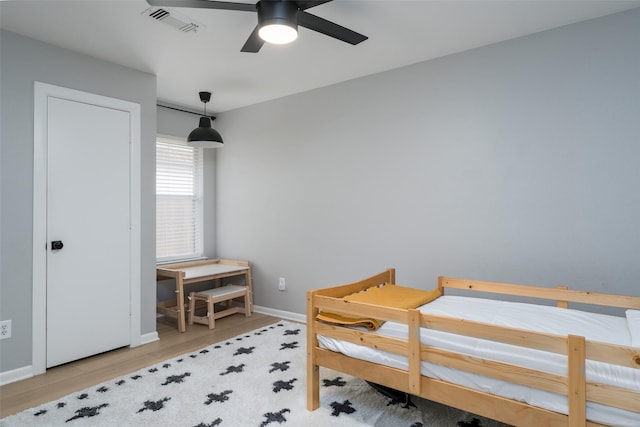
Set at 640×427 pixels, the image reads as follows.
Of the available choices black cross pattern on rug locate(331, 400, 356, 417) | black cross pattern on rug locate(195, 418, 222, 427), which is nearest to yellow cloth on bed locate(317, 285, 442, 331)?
black cross pattern on rug locate(331, 400, 356, 417)

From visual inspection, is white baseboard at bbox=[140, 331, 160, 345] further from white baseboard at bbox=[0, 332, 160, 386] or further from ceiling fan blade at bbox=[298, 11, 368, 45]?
ceiling fan blade at bbox=[298, 11, 368, 45]

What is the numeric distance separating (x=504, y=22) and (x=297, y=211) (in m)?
2.46

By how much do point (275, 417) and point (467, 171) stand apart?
87.0 inches

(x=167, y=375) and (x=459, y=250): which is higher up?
(x=459, y=250)

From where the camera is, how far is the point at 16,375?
2.59m

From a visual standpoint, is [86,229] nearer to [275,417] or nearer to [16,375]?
[16,375]

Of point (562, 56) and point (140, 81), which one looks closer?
point (562, 56)

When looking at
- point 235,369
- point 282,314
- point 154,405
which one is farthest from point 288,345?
point 154,405

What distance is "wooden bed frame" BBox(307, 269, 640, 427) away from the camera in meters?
1.38

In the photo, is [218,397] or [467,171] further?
[467,171]

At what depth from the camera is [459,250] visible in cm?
292

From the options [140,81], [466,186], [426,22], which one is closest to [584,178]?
[466,186]

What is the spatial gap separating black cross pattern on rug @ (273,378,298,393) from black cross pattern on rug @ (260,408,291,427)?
252mm

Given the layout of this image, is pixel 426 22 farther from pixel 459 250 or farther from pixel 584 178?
pixel 459 250
